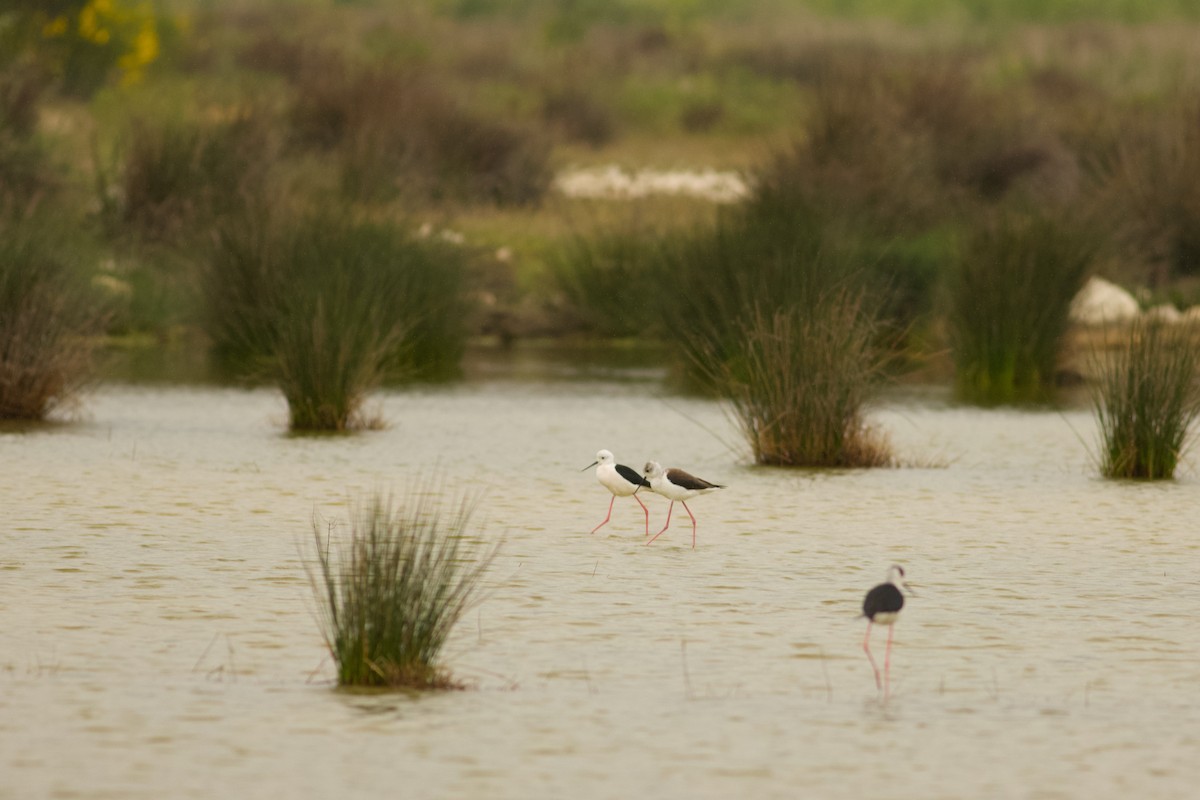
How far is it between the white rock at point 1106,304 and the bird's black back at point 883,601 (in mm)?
15331

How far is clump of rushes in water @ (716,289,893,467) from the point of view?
14.5 m

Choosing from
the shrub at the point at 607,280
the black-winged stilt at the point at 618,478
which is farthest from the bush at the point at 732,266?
the black-winged stilt at the point at 618,478

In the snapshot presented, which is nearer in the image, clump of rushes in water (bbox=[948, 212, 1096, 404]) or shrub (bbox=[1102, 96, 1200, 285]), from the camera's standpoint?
clump of rushes in water (bbox=[948, 212, 1096, 404])

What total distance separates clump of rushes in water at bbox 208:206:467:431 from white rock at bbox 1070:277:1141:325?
636cm

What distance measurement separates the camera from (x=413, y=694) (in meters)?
7.89

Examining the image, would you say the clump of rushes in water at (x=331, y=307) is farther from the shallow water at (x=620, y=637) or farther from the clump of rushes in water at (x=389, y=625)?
the clump of rushes in water at (x=389, y=625)

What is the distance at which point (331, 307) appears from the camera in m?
16.6

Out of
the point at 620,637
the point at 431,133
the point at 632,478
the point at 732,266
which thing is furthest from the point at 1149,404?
the point at 431,133

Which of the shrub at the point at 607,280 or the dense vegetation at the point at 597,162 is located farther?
the shrub at the point at 607,280

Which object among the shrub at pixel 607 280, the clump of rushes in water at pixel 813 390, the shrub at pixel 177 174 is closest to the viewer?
the clump of rushes in water at pixel 813 390

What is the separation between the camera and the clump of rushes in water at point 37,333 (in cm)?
1653

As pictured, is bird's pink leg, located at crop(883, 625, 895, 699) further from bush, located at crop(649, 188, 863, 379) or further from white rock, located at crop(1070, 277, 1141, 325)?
white rock, located at crop(1070, 277, 1141, 325)

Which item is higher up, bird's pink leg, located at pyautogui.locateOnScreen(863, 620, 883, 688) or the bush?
the bush

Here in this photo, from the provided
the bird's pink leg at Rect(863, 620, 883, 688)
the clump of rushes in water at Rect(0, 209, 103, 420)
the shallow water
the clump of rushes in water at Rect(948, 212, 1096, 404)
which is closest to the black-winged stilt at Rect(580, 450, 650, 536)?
the shallow water
